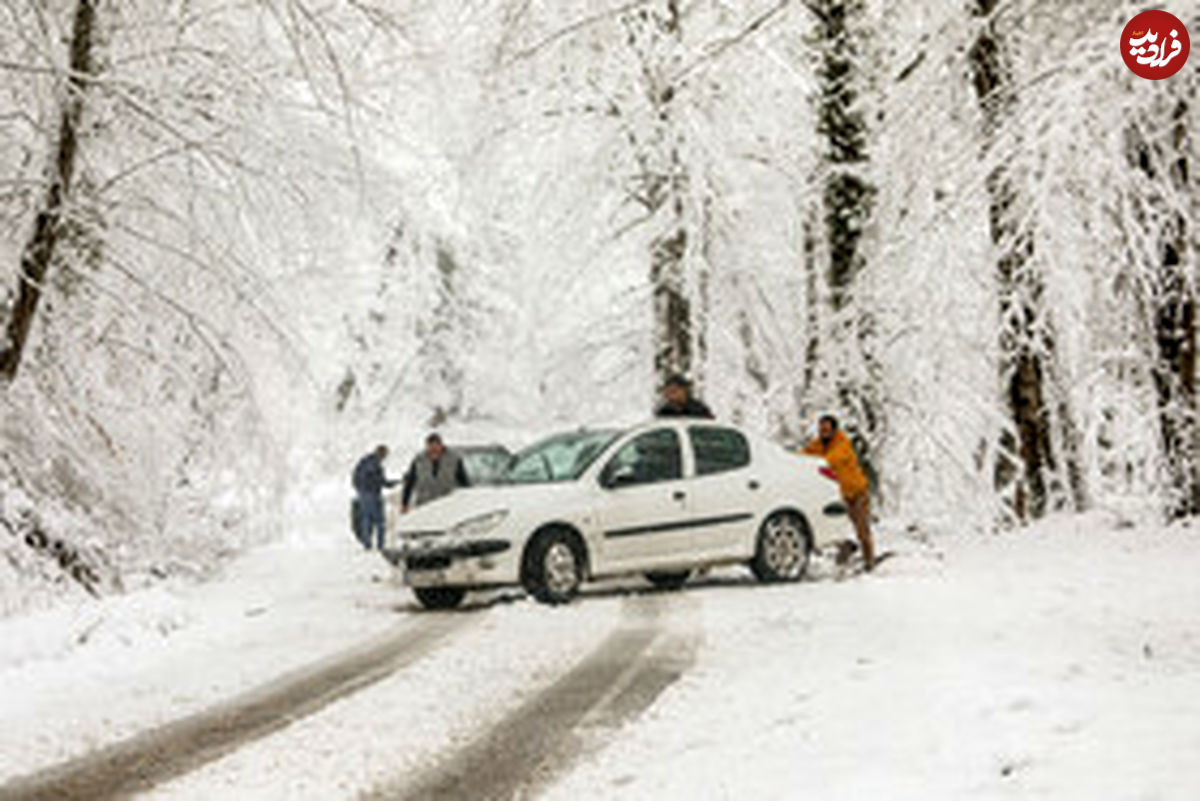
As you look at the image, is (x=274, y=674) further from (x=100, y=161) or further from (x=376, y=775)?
(x=100, y=161)

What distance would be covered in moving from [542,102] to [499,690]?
1651cm

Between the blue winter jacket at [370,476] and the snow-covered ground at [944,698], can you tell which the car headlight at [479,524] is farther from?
the blue winter jacket at [370,476]

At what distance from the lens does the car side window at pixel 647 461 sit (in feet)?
48.9

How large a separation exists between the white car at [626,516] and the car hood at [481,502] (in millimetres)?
12

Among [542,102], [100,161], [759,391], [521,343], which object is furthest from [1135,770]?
[521,343]

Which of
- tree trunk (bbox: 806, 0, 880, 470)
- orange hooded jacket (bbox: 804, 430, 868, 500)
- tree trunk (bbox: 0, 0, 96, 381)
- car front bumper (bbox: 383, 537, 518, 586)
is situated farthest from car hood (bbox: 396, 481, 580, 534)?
tree trunk (bbox: 806, 0, 880, 470)

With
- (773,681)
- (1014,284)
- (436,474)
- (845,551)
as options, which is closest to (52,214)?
(436,474)

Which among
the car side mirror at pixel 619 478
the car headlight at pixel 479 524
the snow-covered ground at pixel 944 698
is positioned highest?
the car side mirror at pixel 619 478

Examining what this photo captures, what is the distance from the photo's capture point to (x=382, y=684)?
381 inches

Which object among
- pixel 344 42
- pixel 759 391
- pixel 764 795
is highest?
pixel 344 42

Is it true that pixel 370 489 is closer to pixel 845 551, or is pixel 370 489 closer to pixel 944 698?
pixel 845 551

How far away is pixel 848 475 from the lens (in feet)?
53.7

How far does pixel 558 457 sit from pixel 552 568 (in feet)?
5.33

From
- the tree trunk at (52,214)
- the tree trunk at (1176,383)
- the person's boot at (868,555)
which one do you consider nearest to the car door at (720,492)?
the person's boot at (868,555)
